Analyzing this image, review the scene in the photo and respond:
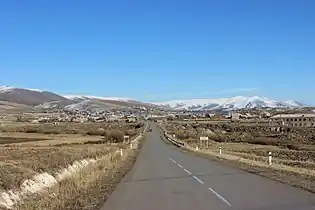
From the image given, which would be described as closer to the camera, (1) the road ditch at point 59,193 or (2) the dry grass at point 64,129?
(1) the road ditch at point 59,193

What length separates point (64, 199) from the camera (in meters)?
15.5

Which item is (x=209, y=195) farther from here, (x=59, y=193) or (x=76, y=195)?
(x=59, y=193)

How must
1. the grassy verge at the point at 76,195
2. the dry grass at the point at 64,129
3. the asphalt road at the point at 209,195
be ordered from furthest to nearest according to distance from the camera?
the dry grass at the point at 64,129
the grassy verge at the point at 76,195
the asphalt road at the point at 209,195

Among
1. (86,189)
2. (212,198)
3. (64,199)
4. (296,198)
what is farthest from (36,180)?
(296,198)

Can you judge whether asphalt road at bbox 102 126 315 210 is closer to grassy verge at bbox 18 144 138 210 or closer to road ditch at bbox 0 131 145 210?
grassy verge at bbox 18 144 138 210

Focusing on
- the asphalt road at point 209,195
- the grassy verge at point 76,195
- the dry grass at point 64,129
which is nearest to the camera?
the asphalt road at point 209,195

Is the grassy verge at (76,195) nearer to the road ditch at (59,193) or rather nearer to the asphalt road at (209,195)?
the road ditch at (59,193)

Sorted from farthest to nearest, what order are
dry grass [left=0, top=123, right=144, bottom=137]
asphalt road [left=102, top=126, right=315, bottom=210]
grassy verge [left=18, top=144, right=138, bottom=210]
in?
dry grass [left=0, top=123, right=144, bottom=137]
grassy verge [left=18, top=144, right=138, bottom=210]
asphalt road [left=102, top=126, right=315, bottom=210]

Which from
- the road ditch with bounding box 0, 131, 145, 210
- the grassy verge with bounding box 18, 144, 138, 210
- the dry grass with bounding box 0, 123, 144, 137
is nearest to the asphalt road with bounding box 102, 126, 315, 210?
the grassy verge with bounding box 18, 144, 138, 210

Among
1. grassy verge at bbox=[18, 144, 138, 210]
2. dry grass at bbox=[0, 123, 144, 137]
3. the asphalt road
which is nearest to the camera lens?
the asphalt road

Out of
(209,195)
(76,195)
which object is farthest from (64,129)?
(209,195)

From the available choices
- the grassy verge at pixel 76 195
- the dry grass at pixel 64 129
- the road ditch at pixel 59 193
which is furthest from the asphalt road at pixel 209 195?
the dry grass at pixel 64 129

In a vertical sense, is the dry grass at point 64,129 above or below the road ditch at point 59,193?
above

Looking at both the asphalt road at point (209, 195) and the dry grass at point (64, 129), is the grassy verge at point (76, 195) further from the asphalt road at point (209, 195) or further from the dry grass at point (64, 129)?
the dry grass at point (64, 129)
